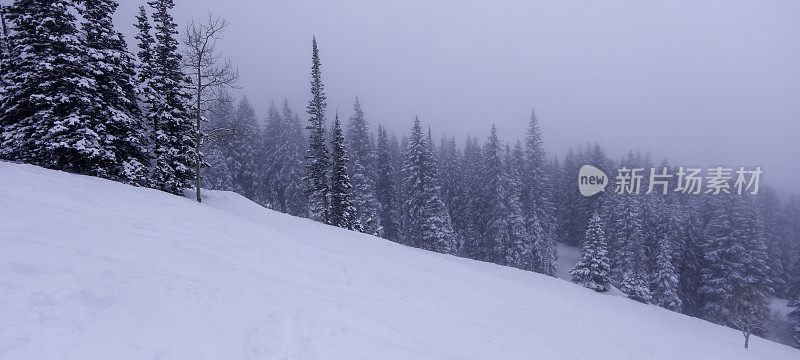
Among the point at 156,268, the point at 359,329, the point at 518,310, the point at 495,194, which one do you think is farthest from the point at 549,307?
the point at 495,194

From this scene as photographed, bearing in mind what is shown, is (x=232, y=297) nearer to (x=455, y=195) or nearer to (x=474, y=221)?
(x=474, y=221)

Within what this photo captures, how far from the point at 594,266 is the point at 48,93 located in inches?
1492

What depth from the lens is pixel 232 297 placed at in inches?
316

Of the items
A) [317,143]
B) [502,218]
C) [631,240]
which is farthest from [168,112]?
[631,240]

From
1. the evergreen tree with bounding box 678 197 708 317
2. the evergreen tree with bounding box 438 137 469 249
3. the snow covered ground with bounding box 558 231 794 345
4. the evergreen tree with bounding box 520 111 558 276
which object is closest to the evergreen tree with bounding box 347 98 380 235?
the evergreen tree with bounding box 438 137 469 249

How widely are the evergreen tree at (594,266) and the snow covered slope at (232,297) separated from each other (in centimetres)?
987

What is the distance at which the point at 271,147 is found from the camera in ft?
164

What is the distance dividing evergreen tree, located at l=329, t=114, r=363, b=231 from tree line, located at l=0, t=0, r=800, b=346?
0.41 ft

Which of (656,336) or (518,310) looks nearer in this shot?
(518,310)

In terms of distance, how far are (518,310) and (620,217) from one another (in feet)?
99.8

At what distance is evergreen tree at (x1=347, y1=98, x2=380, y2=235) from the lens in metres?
37.1

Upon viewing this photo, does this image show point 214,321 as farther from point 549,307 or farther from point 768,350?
point 768,350

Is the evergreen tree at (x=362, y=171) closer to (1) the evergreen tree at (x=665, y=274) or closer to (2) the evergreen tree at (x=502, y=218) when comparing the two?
(2) the evergreen tree at (x=502, y=218)

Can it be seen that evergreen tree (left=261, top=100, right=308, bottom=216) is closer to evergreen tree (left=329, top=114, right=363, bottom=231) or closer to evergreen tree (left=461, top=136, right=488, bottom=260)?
evergreen tree (left=329, top=114, right=363, bottom=231)
